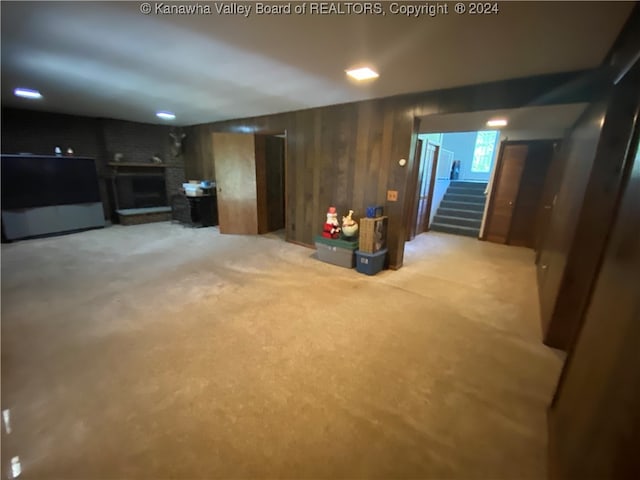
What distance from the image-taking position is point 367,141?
387 centimetres

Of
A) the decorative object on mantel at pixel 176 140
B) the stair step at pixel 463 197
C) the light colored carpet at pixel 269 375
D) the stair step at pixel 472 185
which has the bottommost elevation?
the light colored carpet at pixel 269 375

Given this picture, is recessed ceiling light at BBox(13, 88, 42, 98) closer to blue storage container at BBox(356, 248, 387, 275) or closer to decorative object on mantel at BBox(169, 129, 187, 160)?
decorative object on mantel at BBox(169, 129, 187, 160)

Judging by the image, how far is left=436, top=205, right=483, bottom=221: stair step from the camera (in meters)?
6.80

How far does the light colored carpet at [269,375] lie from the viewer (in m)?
1.34

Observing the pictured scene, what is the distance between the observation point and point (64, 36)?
2150 millimetres

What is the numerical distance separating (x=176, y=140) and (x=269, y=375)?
7.13 meters

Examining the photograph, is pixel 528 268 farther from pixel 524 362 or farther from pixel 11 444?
pixel 11 444

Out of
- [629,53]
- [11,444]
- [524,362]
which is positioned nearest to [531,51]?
[629,53]

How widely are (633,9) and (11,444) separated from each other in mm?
4074

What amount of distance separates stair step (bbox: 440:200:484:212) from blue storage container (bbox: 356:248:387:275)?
4.57 m

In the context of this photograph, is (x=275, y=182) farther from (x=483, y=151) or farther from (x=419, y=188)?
(x=483, y=151)

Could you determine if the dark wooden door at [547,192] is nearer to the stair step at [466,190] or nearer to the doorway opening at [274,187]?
the stair step at [466,190]

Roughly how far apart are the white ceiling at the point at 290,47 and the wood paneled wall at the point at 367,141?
0.19m

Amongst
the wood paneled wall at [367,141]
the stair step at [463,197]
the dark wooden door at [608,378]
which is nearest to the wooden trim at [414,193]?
the wood paneled wall at [367,141]
